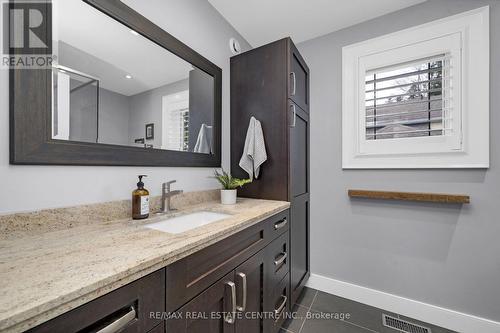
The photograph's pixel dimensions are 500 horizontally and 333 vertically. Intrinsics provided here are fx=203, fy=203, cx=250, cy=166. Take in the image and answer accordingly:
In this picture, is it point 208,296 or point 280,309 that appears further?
point 280,309

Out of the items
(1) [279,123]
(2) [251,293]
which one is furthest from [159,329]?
(1) [279,123]

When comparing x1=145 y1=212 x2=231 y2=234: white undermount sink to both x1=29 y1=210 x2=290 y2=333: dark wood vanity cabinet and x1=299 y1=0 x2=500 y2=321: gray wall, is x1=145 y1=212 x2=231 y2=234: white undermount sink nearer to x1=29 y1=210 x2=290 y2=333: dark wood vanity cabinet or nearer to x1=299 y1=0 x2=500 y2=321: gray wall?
x1=29 y1=210 x2=290 y2=333: dark wood vanity cabinet

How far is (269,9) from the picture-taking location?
1614 mm

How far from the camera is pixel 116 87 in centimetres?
100

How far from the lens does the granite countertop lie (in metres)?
0.35

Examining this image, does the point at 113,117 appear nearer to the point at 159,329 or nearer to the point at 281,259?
the point at 159,329

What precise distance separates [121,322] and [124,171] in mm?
710

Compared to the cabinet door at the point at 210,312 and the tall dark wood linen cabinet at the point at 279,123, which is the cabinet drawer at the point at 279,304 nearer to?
the tall dark wood linen cabinet at the point at 279,123

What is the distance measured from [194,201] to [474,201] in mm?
1914

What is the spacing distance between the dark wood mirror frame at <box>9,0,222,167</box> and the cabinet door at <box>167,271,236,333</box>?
27.8 inches

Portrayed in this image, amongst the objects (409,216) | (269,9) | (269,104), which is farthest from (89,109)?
(409,216)

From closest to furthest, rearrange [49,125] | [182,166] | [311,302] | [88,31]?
[49,125] < [88,31] < [182,166] < [311,302]

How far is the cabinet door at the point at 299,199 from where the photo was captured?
1545 millimetres

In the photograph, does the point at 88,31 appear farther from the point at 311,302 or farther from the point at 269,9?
the point at 311,302
